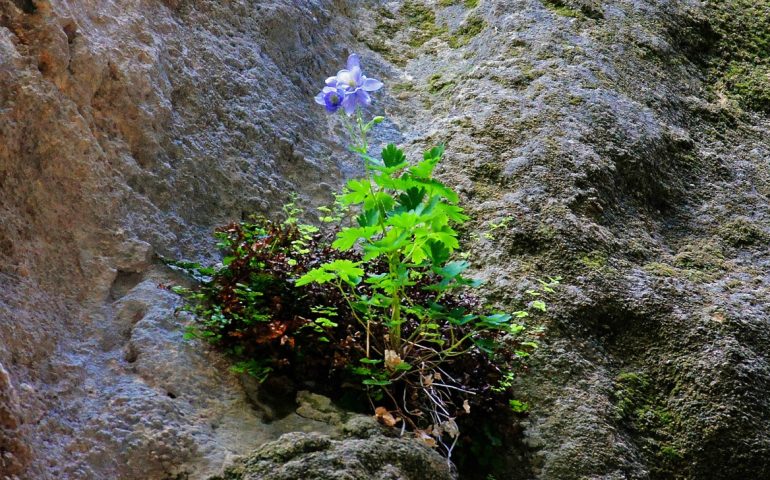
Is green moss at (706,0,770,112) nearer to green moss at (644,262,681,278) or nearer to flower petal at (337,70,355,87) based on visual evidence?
green moss at (644,262,681,278)

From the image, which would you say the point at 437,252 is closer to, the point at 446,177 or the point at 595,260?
the point at 595,260

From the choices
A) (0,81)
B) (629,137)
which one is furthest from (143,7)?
(629,137)

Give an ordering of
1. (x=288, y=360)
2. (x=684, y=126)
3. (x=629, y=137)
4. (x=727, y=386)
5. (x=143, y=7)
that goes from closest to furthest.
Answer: (x=288, y=360)
(x=727, y=386)
(x=143, y=7)
(x=629, y=137)
(x=684, y=126)

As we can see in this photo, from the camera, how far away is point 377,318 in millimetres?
3039

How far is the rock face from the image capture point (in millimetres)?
2566

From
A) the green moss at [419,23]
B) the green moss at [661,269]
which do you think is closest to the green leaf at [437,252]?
the green moss at [661,269]

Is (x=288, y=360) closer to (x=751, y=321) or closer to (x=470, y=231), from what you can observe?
(x=470, y=231)

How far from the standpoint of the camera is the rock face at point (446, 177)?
101 inches

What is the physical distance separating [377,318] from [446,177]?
129 centimetres

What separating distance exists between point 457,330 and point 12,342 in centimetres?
172

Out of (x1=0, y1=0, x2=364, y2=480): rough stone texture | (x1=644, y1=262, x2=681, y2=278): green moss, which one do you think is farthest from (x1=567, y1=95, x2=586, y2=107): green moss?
(x1=0, y1=0, x2=364, y2=480): rough stone texture

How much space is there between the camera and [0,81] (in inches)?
110

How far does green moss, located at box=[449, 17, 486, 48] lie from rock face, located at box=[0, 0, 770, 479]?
0.02 metres

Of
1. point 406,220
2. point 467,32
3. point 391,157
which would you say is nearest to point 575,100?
point 467,32
